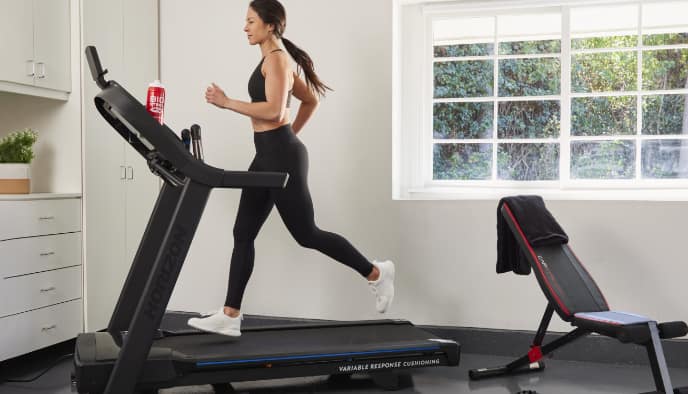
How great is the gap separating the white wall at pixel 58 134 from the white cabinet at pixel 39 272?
174 millimetres

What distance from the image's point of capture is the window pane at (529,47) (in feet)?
12.0

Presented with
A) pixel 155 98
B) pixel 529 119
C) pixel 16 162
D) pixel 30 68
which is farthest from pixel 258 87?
pixel 529 119

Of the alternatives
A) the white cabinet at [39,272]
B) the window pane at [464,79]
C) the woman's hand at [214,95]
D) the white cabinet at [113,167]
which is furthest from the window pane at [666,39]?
the white cabinet at [39,272]

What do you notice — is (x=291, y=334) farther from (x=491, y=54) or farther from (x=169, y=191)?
(x=491, y=54)

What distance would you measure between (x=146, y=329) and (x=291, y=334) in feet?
3.40

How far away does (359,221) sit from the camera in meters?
3.72

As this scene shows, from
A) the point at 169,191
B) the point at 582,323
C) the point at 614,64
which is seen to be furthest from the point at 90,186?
the point at 614,64

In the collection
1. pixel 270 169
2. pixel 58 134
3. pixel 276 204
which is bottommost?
pixel 276 204

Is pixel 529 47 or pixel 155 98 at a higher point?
pixel 529 47

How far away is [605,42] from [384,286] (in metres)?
1.67

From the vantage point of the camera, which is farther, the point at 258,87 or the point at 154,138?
the point at 258,87

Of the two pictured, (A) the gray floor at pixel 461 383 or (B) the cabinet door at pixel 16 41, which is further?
(B) the cabinet door at pixel 16 41

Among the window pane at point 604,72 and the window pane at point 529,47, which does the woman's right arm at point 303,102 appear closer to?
the window pane at point 529,47

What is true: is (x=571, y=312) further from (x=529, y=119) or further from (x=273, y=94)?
(x=273, y=94)
